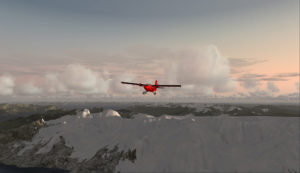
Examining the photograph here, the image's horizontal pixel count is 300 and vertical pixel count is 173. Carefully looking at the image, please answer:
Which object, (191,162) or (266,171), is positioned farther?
(191,162)

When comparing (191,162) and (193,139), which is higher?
(193,139)

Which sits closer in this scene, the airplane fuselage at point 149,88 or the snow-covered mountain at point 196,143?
the airplane fuselage at point 149,88

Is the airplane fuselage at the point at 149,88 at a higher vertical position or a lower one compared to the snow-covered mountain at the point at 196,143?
higher

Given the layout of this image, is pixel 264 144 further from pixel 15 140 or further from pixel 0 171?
pixel 15 140

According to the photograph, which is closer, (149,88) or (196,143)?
(149,88)

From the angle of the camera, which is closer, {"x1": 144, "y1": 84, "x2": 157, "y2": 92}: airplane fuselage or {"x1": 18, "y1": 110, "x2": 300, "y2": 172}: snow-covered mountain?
{"x1": 144, "y1": 84, "x2": 157, "y2": 92}: airplane fuselage

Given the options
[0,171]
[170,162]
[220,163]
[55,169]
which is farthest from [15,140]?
[220,163]

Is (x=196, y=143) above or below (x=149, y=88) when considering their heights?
below

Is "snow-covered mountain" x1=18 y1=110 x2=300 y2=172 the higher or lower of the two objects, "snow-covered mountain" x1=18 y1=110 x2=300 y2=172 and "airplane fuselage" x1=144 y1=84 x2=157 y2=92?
the lower
